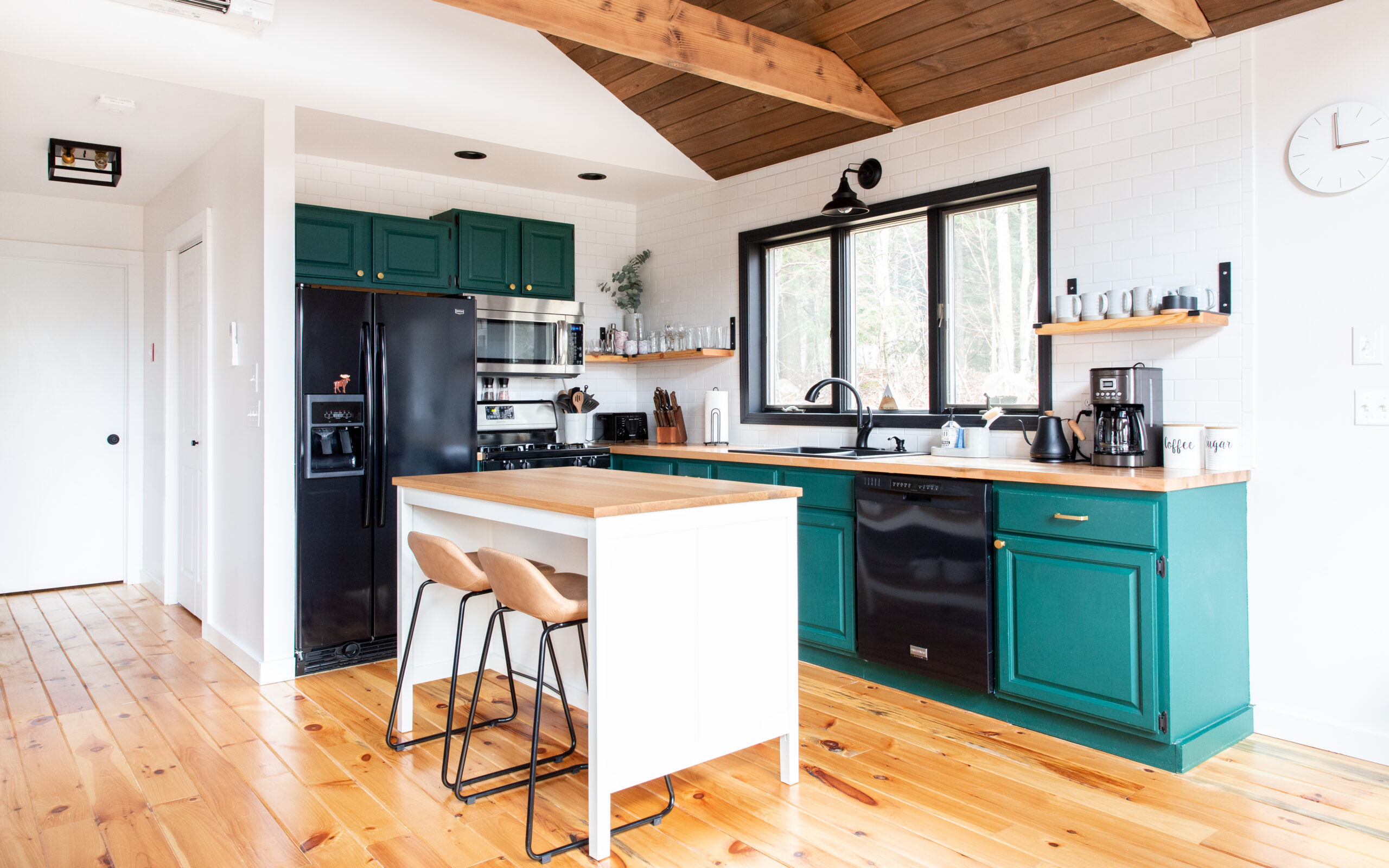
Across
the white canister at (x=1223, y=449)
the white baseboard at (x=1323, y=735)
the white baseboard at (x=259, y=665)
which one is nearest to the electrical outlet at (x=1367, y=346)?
the white canister at (x=1223, y=449)

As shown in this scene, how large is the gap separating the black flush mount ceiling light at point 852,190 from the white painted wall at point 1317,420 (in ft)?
5.25

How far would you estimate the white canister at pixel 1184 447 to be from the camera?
321 centimetres

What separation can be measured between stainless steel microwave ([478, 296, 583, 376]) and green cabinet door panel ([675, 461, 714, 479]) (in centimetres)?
112

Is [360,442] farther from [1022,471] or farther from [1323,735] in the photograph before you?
[1323,735]

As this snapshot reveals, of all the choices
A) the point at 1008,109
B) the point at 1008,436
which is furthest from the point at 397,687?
the point at 1008,109

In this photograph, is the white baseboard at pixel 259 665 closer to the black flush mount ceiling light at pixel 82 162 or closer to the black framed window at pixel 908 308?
the black flush mount ceiling light at pixel 82 162

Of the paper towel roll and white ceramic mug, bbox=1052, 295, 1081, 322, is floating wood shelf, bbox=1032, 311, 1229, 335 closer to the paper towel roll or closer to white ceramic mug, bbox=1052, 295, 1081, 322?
white ceramic mug, bbox=1052, 295, 1081, 322

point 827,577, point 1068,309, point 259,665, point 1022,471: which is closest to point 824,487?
point 827,577

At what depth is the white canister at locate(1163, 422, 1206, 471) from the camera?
321 centimetres

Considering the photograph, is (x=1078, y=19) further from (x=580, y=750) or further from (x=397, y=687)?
(x=397, y=687)

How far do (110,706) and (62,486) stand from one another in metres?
3.03

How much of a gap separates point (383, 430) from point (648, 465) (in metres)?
1.46

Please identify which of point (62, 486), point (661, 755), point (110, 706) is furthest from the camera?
point (62, 486)

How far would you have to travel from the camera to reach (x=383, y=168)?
5.11 metres
